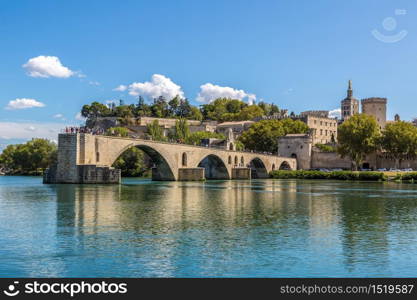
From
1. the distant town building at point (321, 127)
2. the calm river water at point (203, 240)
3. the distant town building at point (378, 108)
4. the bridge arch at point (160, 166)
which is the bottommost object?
the calm river water at point (203, 240)

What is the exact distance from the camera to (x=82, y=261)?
576 inches

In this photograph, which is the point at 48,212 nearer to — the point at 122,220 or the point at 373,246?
the point at 122,220

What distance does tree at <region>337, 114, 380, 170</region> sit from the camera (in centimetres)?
8225

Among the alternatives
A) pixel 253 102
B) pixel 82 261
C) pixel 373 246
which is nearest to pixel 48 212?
pixel 82 261

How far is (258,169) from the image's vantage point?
90.6m

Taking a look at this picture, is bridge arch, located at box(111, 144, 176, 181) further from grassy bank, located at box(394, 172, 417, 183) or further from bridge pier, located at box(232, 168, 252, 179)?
grassy bank, located at box(394, 172, 417, 183)

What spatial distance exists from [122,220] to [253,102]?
6114 inches

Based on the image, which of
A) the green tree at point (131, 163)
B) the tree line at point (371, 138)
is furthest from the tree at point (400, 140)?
the green tree at point (131, 163)

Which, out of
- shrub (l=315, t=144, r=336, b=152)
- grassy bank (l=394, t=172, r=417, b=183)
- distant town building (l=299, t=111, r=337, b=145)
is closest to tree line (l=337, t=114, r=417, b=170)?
grassy bank (l=394, t=172, r=417, b=183)

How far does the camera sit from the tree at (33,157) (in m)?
86.7

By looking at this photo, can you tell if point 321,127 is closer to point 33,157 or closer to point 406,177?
point 406,177

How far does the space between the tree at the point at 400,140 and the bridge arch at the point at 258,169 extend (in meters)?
19.0

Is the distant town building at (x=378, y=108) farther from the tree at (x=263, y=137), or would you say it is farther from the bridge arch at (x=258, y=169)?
A: the bridge arch at (x=258, y=169)

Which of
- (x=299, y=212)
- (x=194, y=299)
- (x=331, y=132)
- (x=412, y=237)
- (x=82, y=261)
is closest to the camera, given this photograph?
(x=194, y=299)
